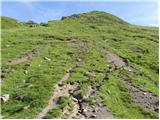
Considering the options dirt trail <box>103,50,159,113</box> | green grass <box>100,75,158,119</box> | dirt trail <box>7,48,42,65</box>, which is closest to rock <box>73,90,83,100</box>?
green grass <box>100,75,158,119</box>

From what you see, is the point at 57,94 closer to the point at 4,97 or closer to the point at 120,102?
the point at 4,97

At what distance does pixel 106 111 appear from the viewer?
30719 millimetres

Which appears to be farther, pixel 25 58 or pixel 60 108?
pixel 25 58

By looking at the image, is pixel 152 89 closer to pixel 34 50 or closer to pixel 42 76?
pixel 42 76

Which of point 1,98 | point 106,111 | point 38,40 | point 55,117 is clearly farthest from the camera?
point 38,40

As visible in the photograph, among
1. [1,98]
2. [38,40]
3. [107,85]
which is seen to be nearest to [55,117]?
[1,98]

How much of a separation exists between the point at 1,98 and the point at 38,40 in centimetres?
2396

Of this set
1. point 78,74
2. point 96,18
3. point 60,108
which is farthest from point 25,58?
point 96,18

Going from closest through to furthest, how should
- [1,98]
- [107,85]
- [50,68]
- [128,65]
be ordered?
1. [1,98]
2. [107,85]
3. [50,68]
4. [128,65]

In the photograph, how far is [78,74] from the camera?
39844 millimetres

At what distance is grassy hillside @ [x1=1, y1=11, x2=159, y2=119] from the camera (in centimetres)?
3148

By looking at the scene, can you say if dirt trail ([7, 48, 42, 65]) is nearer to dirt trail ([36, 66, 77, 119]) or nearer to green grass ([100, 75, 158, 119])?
dirt trail ([36, 66, 77, 119])

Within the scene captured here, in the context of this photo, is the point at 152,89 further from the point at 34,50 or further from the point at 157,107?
the point at 34,50

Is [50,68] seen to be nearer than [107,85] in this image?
No
